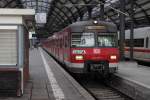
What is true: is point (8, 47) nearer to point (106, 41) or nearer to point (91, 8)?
point (106, 41)

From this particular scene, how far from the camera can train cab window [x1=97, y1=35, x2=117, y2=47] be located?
2039cm

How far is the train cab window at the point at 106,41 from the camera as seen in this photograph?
66.9 ft

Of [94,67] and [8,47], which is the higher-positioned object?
[8,47]

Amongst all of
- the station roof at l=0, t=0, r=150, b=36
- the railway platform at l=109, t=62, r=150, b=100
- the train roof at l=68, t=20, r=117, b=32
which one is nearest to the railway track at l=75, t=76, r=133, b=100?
the railway platform at l=109, t=62, r=150, b=100

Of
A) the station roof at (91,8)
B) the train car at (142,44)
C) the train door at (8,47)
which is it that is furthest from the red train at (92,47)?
the station roof at (91,8)

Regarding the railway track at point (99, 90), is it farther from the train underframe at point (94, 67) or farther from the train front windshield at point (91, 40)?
the train front windshield at point (91, 40)

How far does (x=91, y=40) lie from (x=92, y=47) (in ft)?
1.32

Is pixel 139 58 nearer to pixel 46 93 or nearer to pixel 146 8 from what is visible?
pixel 146 8

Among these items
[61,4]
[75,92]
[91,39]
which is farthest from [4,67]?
[61,4]

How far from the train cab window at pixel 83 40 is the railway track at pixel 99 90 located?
79.1 inches

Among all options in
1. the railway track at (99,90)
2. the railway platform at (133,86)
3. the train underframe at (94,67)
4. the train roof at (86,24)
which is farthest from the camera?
the train roof at (86,24)

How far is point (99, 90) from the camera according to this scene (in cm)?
1984

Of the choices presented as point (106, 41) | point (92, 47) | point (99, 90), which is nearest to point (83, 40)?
point (92, 47)

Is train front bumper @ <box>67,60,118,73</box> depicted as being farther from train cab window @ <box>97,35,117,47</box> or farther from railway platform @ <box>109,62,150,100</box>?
train cab window @ <box>97,35,117,47</box>
